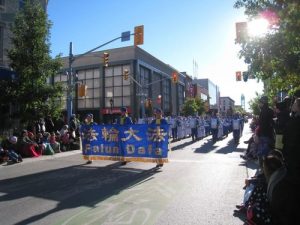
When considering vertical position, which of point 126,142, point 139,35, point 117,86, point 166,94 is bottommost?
point 126,142

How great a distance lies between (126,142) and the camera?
12.6 metres

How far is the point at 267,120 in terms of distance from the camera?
936 centimetres

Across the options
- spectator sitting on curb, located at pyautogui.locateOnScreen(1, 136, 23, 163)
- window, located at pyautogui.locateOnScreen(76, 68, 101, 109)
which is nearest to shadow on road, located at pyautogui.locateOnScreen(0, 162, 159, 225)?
spectator sitting on curb, located at pyautogui.locateOnScreen(1, 136, 23, 163)

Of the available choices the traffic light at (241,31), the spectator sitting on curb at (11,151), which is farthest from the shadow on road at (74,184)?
the traffic light at (241,31)

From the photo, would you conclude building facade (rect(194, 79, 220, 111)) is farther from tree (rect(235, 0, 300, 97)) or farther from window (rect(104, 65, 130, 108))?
tree (rect(235, 0, 300, 97))

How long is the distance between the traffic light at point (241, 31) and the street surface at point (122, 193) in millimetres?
4382

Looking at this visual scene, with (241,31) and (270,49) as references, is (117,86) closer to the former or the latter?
(241,31)

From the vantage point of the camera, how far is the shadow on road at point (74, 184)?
7.64 metres

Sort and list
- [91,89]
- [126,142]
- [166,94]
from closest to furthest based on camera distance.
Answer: [126,142]
[91,89]
[166,94]

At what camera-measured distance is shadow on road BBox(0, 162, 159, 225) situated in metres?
7.64

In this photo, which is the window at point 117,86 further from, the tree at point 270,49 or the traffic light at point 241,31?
the tree at point 270,49

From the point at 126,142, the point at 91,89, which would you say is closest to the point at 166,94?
the point at 91,89

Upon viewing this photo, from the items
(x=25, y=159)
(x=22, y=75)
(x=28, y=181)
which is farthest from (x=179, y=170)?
(x=22, y=75)

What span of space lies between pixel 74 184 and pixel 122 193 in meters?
1.65
